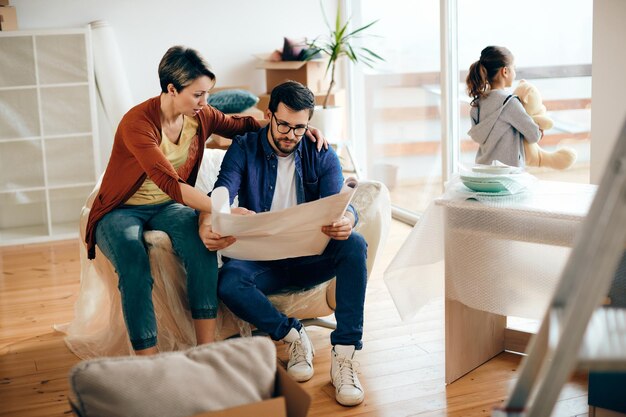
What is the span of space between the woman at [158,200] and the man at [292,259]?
81mm

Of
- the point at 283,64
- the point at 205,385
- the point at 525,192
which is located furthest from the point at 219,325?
the point at 283,64

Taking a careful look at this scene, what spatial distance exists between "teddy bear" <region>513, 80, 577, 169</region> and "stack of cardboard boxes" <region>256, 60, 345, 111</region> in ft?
6.31

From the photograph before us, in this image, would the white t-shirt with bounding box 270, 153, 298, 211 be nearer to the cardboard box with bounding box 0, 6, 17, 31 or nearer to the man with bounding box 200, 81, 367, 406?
the man with bounding box 200, 81, 367, 406

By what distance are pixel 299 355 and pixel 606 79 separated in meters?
1.56

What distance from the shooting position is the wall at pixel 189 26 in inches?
197

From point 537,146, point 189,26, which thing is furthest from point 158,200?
point 189,26

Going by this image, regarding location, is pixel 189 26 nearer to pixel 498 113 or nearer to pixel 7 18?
pixel 7 18

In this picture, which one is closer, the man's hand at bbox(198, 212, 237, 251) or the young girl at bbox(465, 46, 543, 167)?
the man's hand at bbox(198, 212, 237, 251)

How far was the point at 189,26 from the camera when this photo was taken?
524 cm

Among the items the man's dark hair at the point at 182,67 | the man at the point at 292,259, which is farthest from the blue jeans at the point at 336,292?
the man's dark hair at the point at 182,67

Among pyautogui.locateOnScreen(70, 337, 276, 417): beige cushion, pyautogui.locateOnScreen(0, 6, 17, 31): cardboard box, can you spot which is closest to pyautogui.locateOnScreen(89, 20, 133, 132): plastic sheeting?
pyautogui.locateOnScreen(0, 6, 17, 31): cardboard box

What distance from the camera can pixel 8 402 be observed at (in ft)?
8.23

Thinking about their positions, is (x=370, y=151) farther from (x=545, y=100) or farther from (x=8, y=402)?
(x=8, y=402)

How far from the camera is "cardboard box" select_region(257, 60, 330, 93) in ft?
16.2
